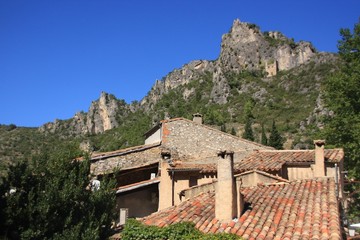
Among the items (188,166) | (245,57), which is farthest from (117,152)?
(245,57)

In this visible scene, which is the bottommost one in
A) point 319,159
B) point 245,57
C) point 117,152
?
point 319,159

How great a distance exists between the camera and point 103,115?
477 ft

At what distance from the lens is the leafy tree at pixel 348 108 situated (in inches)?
803

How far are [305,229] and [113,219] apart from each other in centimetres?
622

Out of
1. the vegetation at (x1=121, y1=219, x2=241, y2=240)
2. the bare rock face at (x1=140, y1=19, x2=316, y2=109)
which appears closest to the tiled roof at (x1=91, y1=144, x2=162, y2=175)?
the vegetation at (x1=121, y1=219, x2=241, y2=240)

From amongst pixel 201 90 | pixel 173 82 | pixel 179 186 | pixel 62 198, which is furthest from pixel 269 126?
pixel 62 198

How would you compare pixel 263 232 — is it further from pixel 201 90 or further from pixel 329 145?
pixel 201 90

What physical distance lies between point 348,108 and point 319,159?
27.4 feet

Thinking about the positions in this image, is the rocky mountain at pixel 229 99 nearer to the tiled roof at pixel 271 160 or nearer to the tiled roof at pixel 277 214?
the tiled roof at pixel 271 160

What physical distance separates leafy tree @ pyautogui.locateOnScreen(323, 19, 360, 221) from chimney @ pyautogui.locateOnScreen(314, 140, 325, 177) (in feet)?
17.7

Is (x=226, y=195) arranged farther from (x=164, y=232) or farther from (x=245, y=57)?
(x=245, y=57)

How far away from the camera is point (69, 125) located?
141750 millimetres

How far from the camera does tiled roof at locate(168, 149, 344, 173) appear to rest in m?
15.9

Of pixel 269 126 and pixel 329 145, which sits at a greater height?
pixel 269 126
